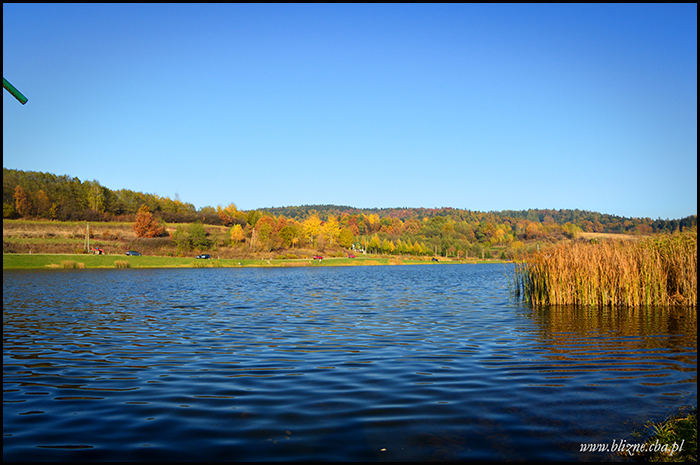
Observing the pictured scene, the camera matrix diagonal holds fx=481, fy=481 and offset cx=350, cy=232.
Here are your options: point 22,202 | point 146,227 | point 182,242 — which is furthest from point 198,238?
point 22,202

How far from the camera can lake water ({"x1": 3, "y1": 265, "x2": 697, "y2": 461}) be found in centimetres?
630

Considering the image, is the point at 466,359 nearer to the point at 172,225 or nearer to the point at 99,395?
the point at 99,395

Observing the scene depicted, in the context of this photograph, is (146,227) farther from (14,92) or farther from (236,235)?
(14,92)

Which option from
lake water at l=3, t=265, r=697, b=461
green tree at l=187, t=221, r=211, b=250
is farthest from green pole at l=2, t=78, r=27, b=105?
green tree at l=187, t=221, r=211, b=250

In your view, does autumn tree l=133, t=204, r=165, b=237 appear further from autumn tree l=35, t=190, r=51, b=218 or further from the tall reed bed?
the tall reed bed

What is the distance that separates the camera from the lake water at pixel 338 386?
6305 mm

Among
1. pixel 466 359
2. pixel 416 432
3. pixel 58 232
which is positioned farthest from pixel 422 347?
pixel 58 232

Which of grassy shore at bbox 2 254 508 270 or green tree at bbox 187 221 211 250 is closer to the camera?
grassy shore at bbox 2 254 508 270

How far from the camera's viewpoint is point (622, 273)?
1998cm

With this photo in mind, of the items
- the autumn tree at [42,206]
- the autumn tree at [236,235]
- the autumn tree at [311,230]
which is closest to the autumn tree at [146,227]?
the autumn tree at [236,235]

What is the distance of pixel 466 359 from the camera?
11.2 meters

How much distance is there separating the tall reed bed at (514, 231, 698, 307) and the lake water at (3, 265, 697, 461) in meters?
2.28

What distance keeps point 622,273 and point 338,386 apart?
1602 cm

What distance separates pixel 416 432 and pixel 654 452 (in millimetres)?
2911
